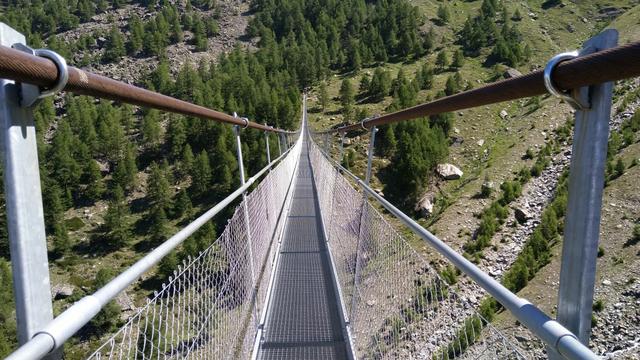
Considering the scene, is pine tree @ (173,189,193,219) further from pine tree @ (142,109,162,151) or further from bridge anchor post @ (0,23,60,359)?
bridge anchor post @ (0,23,60,359)

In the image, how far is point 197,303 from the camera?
1.89 metres

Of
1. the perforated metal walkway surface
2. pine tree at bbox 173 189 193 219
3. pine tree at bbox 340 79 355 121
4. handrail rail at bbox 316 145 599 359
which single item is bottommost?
pine tree at bbox 173 189 193 219

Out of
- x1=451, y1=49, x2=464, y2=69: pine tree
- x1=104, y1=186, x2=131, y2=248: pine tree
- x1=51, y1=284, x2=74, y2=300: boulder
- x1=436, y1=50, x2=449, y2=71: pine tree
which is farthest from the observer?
x1=436, y1=50, x2=449, y2=71: pine tree

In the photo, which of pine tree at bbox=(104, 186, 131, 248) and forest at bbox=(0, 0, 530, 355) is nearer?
forest at bbox=(0, 0, 530, 355)

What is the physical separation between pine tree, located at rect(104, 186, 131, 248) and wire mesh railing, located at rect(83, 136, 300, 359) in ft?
170

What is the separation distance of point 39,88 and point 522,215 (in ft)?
106

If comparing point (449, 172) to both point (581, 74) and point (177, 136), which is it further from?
point (581, 74)

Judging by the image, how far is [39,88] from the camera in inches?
31.5

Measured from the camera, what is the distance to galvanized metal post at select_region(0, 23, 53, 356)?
0.73m

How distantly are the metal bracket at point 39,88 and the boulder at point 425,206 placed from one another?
1411 inches

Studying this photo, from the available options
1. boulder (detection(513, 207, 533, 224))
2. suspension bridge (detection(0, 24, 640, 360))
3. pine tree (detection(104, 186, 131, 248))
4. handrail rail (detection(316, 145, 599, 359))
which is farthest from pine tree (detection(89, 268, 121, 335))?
boulder (detection(513, 207, 533, 224))

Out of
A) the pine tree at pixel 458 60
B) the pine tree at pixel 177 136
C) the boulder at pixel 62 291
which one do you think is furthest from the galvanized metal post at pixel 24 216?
the pine tree at pixel 458 60

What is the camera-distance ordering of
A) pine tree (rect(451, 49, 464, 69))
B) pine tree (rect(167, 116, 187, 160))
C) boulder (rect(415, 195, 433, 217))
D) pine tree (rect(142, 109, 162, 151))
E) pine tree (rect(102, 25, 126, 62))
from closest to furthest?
boulder (rect(415, 195, 433, 217))
pine tree (rect(167, 116, 187, 160))
pine tree (rect(451, 49, 464, 69))
pine tree (rect(142, 109, 162, 151))
pine tree (rect(102, 25, 126, 62))

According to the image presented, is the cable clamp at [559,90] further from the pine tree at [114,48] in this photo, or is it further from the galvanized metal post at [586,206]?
the pine tree at [114,48]
